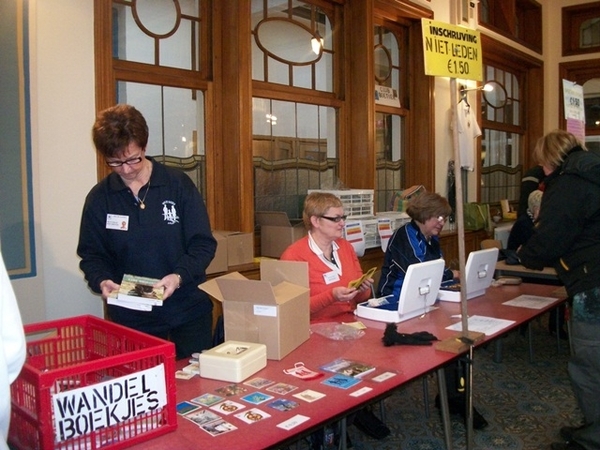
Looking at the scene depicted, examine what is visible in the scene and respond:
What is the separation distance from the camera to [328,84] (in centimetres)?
491

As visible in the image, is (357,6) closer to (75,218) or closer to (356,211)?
(356,211)

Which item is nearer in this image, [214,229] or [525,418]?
[525,418]

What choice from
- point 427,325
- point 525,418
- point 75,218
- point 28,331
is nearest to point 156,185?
point 28,331

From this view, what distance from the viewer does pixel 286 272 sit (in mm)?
2445

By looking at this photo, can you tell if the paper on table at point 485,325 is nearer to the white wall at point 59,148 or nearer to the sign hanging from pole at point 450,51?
the sign hanging from pole at point 450,51

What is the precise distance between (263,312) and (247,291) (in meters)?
0.09

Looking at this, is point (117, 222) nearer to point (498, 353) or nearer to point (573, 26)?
point (498, 353)

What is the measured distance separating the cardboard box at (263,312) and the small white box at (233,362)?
0.10m

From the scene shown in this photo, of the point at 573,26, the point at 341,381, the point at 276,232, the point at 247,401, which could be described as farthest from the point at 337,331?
the point at 573,26

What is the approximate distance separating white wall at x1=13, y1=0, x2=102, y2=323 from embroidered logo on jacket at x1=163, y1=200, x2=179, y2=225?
92 centimetres

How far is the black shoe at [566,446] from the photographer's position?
8.95 ft

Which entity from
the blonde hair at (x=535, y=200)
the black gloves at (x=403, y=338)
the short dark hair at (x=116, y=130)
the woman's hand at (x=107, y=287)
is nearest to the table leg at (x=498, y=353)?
the blonde hair at (x=535, y=200)

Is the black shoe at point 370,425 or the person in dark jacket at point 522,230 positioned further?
the person in dark jacket at point 522,230

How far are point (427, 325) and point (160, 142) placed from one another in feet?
6.63
